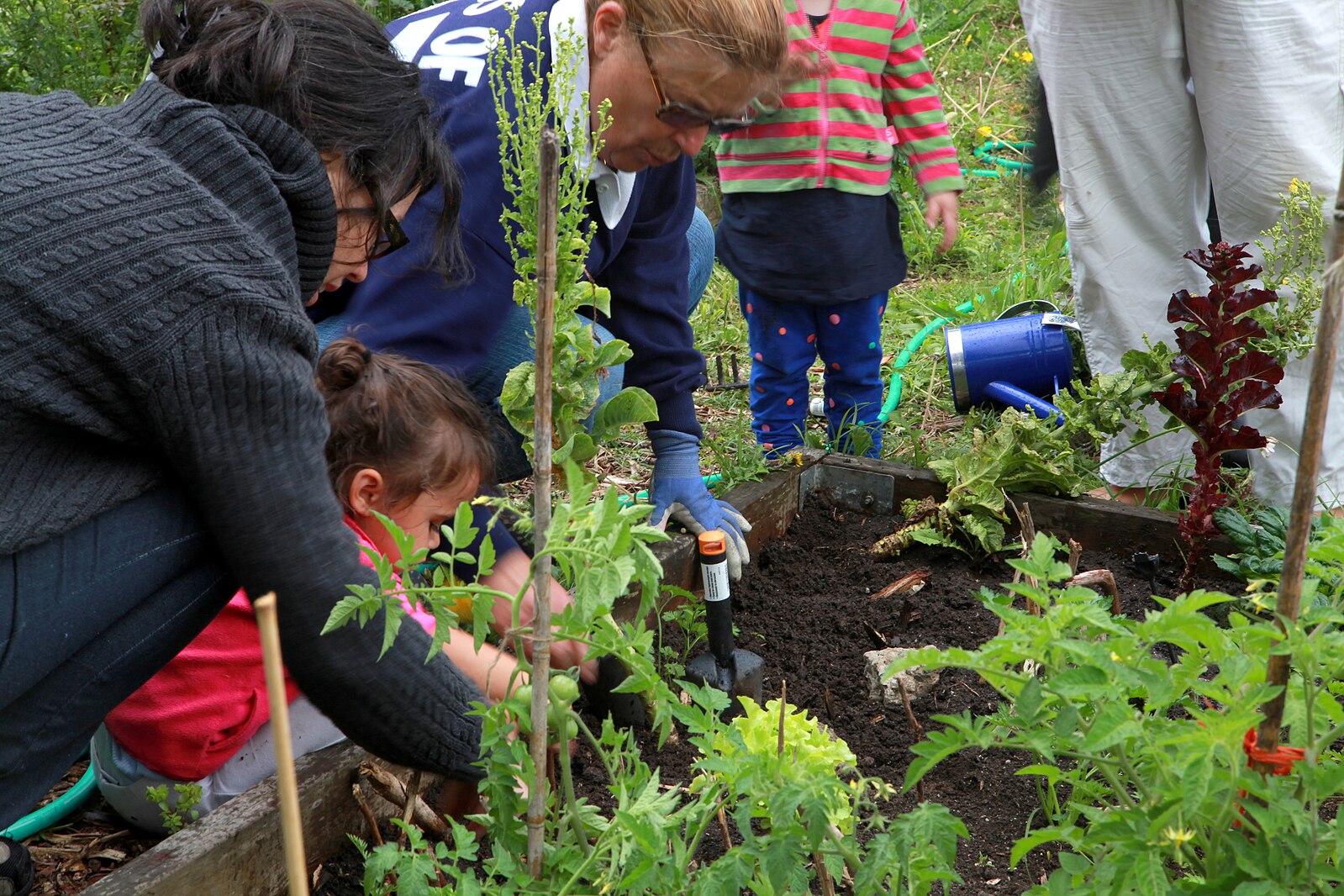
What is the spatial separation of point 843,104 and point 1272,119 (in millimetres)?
1109

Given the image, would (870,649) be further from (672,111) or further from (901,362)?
(901,362)

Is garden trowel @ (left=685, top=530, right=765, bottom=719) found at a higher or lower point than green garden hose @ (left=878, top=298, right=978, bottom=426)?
higher

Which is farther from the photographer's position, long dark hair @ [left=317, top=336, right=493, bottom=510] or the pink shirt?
long dark hair @ [left=317, top=336, right=493, bottom=510]

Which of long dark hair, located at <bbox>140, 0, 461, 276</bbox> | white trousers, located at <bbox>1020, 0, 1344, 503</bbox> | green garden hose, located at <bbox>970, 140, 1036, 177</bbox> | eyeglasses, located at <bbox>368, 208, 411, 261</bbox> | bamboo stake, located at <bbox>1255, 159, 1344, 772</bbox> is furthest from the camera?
green garden hose, located at <bbox>970, 140, 1036, 177</bbox>

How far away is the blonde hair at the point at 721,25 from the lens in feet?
6.38

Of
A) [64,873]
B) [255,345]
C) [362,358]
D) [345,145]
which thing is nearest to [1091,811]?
[255,345]

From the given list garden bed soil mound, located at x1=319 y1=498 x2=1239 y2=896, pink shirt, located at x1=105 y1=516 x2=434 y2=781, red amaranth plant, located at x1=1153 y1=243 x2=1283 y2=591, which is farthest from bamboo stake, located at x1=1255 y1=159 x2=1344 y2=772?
red amaranth plant, located at x1=1153 y1=243 x2=1283 y2=591

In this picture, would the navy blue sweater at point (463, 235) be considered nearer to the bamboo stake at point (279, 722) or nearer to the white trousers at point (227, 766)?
the white trousers at point (227, 766)

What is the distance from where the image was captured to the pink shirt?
1721 millimetres

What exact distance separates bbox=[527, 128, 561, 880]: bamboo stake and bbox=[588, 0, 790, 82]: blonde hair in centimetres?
105

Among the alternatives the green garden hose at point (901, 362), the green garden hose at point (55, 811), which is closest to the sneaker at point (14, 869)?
the green garden hose at point (55, 811)

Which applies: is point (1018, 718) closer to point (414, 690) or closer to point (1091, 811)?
point (1091, 811)

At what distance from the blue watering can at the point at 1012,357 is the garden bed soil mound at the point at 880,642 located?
0.76 meters

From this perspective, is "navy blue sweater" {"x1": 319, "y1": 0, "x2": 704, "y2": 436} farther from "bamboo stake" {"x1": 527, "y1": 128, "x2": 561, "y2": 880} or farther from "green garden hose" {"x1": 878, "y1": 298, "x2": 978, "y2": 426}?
"green garden hose" {"x1": 878, "y1": 298, "x2": 978, "y2": 426}
